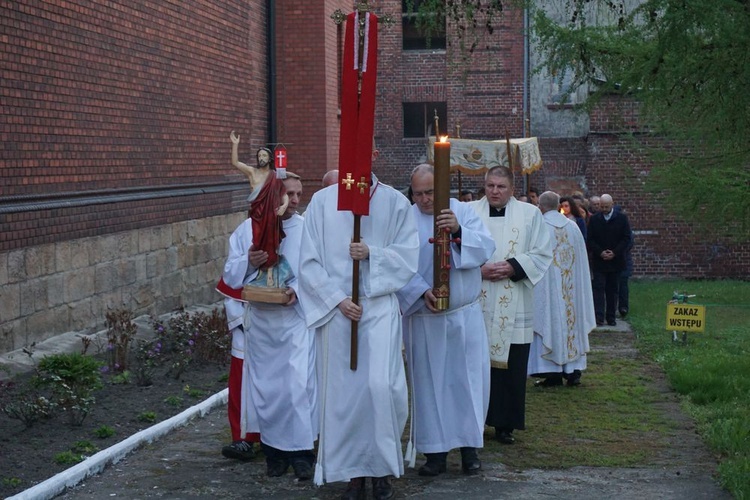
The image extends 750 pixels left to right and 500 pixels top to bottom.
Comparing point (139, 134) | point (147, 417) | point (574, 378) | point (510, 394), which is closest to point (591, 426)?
point (510, 394)

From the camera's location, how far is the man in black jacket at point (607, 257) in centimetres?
1900

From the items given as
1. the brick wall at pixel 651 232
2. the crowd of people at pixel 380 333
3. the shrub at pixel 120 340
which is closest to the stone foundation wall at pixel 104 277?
the shrub at pixel 120 340

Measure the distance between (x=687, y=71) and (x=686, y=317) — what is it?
7058 mm

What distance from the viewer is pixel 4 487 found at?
25.1ft

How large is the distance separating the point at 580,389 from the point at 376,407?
17.5 ft

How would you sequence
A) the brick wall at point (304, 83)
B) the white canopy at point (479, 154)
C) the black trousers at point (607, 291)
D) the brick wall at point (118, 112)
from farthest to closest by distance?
the brick wall at point (304, 83) < the white canopy at point (479, 154) < the black trousers at point (607, 291) < the brick wall at point (118, 112)

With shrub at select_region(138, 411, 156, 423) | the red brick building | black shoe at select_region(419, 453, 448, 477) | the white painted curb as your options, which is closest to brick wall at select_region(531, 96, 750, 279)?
the red brick building

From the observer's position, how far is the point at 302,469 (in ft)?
26.8

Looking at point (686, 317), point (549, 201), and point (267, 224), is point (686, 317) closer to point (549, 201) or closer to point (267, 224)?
point (549, 201)

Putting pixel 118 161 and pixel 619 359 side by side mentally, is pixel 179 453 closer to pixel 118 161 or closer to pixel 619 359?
pixel 118 161

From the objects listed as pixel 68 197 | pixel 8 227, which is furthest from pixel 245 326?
pixel 68 197

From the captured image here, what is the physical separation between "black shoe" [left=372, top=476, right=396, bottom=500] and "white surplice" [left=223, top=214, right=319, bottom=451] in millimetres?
872

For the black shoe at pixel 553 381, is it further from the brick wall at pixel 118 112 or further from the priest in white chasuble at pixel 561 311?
the brick wall at pixel 118 112

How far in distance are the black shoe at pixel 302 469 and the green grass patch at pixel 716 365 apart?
2610 mm
